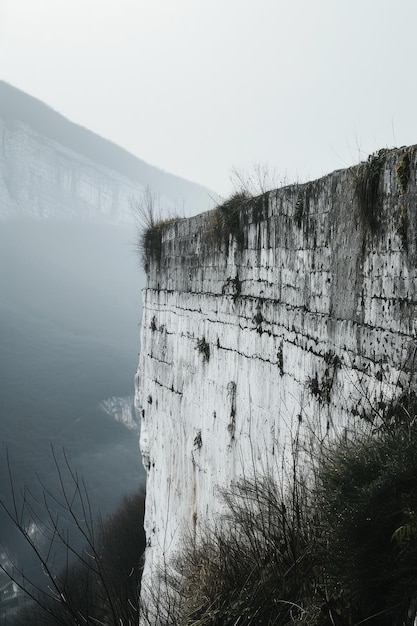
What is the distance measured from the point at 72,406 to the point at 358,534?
5037cm

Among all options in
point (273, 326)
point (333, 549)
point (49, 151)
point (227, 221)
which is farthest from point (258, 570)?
point (49, 151)

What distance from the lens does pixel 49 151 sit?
8469 centimetres

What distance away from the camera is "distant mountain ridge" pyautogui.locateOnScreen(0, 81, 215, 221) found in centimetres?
8119

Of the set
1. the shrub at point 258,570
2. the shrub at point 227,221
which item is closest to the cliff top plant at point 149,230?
the shrub at point 227,221

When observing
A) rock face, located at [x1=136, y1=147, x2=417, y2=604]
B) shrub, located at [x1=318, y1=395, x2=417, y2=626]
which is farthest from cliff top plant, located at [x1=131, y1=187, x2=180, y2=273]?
shrub, located at [x1=318, y1=395, x2=417, y2=626]

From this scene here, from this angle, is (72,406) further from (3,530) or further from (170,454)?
(170,454)

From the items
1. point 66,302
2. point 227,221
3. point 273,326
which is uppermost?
point 227,221

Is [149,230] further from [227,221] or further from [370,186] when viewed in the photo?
[370,186]

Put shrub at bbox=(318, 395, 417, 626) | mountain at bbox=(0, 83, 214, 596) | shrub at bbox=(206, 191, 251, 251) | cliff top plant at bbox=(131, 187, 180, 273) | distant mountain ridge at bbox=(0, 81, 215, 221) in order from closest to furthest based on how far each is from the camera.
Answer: shrub at bbox=(318, 395, 417, 626) < shrub at bbox=(206, 191, 251, 251) < cliff top plant at bbox=(131, 187, 180, 273) < mountain at bbox=(0, 83, 214, 596) < distant mountain ridge at bbox=(0, 81, 215, 221)

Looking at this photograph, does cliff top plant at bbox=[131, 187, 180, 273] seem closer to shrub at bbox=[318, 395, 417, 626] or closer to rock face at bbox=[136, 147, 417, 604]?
rock face at bbox=[136, 147, 417, 604]

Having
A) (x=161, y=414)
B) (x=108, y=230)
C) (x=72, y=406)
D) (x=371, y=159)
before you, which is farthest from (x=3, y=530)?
(x=108, y=230)

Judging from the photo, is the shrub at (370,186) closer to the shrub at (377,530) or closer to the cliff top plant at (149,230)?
the shrub at (377,530)

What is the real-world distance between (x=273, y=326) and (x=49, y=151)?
8355 centimetres

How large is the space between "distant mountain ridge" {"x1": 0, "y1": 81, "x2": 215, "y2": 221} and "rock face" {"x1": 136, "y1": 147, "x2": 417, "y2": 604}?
217 ft
